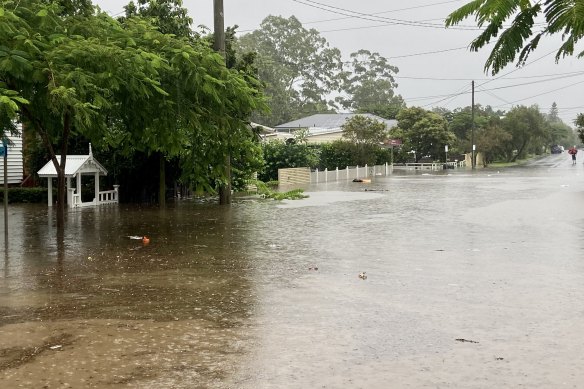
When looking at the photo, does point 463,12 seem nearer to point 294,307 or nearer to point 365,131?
point 294,307

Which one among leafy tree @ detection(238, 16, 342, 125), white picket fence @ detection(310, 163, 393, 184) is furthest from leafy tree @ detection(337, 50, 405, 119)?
white picket fence @ detection(310, 163, 393, 184)

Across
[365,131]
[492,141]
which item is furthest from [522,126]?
[365,131]

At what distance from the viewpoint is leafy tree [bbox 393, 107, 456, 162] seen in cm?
7375

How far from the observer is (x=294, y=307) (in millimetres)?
8594

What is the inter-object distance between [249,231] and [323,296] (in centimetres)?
778

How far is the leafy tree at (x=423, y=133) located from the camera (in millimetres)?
73750

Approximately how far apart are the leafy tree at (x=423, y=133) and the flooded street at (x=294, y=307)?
5703 centimetres

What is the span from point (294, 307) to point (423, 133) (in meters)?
67.5

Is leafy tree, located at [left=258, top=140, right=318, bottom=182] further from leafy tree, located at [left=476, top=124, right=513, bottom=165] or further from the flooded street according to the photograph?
leafy tree, located at [left=476, top=124, right=513, bottom=165]

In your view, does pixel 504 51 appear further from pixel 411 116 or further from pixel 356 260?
pixel 411 116

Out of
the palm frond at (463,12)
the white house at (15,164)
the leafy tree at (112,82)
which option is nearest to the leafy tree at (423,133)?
the white house at (15,164)

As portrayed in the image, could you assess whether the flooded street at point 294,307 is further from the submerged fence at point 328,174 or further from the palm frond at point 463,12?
the submerged fence at point 328,174

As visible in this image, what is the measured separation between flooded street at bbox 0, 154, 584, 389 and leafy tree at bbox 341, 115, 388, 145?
37.4 metres

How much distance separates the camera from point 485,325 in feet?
25.0
